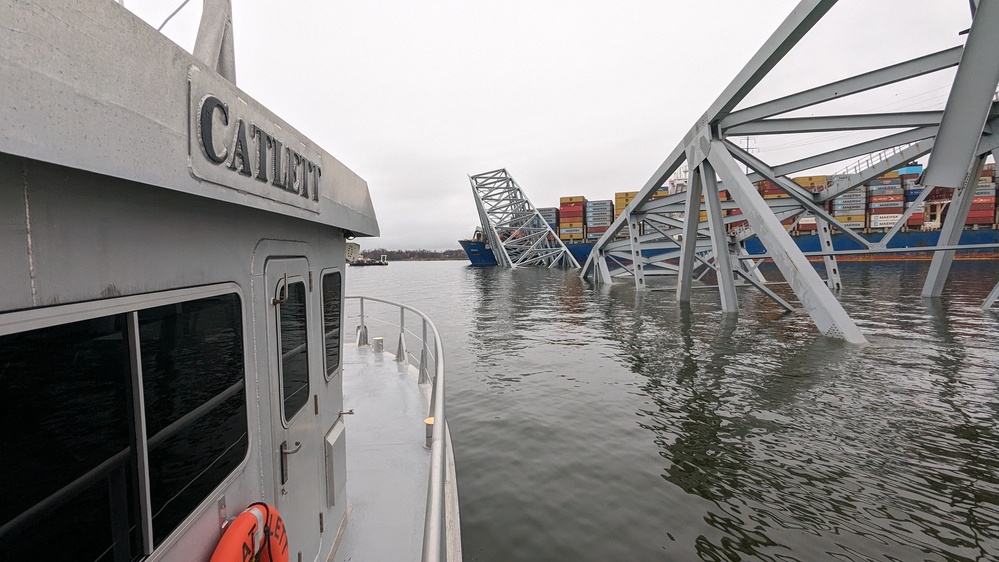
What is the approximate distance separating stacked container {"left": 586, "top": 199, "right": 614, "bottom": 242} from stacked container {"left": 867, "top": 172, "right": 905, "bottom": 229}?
100 ft

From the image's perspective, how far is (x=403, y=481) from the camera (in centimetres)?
362

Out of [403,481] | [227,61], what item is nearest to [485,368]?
[403,481]

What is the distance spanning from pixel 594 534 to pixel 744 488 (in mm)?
1676

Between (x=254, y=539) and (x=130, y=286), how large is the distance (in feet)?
3.75

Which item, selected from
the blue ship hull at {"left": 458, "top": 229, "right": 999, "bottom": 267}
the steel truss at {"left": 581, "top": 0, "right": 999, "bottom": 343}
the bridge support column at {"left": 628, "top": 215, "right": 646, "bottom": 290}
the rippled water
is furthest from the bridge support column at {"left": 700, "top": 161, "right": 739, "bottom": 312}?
the blue ship hull at {"left": 458, "top": 229, "right": 999, "bottom": 267}

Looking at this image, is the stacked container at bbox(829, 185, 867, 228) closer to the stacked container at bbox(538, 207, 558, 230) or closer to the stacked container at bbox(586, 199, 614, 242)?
the stacked container at bbox(586, 199, 614, 242)

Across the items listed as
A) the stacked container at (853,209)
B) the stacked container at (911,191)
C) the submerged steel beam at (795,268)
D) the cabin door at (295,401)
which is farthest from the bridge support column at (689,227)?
the stacked container at (911,191)

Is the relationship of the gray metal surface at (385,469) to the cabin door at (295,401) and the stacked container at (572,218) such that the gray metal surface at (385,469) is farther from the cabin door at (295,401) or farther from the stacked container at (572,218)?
the stacked container at (572,218)

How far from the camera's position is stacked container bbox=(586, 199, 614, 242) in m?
64.9

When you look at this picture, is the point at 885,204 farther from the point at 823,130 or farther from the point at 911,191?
the point at 823,130

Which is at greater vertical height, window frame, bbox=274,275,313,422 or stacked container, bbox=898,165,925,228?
stacked container, bbox=898,165,925,228

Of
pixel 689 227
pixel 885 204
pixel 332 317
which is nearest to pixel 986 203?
pixel 885 204

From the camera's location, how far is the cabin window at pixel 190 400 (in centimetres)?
137

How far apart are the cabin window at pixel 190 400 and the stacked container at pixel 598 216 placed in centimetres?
6468
